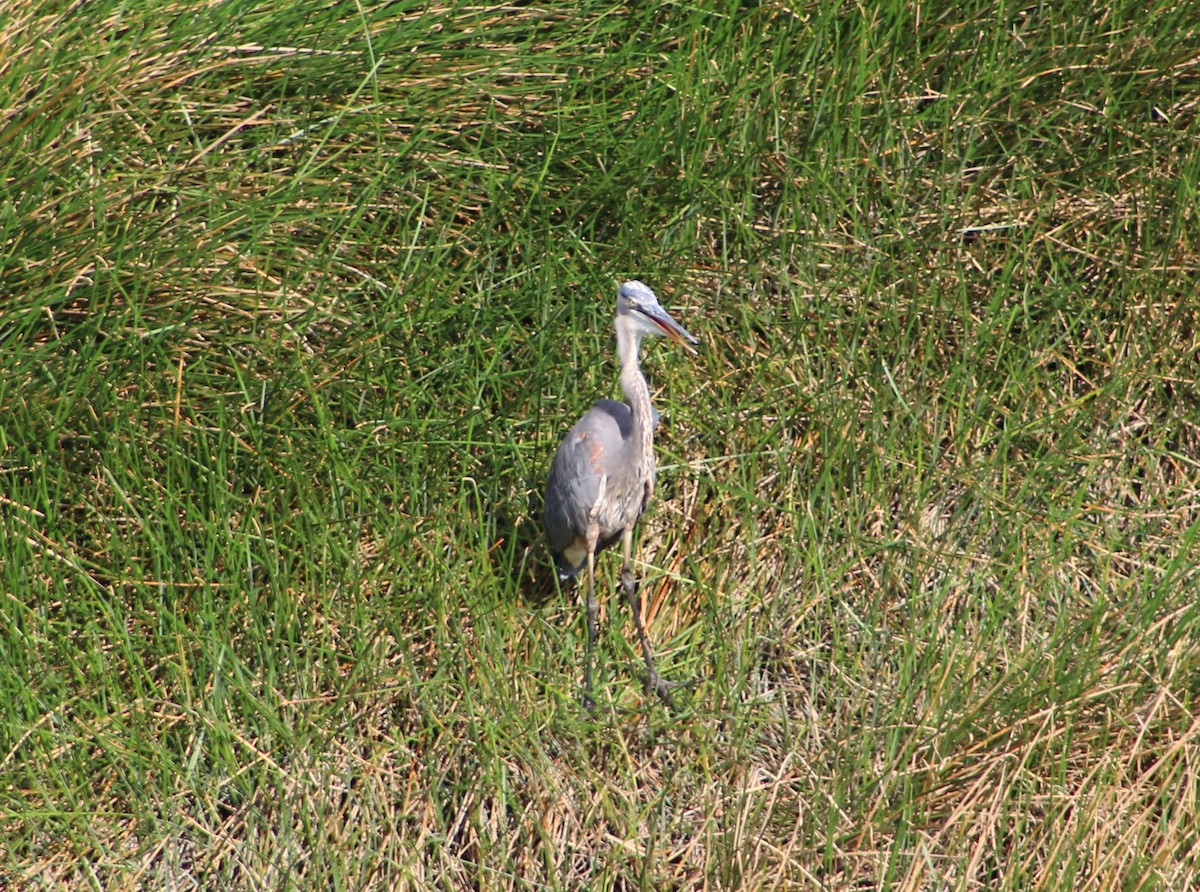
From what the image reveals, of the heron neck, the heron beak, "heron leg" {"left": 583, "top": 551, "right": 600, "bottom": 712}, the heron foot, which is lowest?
the heron foot

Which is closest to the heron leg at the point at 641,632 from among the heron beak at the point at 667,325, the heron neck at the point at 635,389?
the heron neck at the point at 635,389

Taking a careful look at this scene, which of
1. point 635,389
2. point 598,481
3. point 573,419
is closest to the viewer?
point 598,481

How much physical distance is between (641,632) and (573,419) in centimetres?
67

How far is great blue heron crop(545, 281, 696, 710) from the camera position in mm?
3559

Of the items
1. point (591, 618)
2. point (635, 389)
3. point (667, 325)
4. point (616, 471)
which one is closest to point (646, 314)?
point (667, 325)

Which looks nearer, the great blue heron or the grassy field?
the grassy field

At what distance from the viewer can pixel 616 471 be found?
3.56 m

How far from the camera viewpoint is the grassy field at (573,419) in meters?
3.33

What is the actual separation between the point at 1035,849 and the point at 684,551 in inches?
44.6

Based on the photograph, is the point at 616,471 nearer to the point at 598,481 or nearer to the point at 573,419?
the point at 598,481

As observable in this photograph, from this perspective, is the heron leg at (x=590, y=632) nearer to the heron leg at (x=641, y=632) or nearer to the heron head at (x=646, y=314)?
the heron leg at (x=641, y=632)

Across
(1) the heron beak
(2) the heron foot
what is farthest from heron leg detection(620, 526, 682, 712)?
(1) the heron beak

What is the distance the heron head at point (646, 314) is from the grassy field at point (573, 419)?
0.39 meters

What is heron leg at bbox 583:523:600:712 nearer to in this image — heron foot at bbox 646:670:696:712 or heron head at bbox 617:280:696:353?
heron foot at bbox 646:670:696:712
